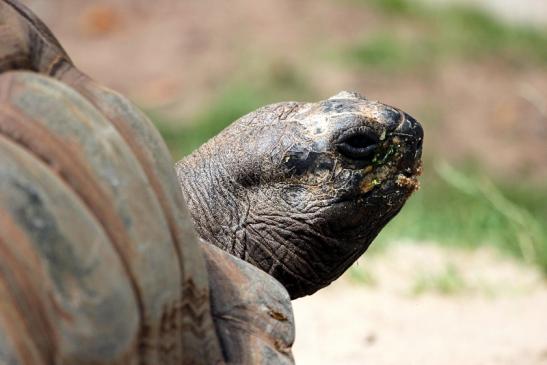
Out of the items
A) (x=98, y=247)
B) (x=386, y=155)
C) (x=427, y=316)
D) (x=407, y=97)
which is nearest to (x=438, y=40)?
(x=407, y=97)

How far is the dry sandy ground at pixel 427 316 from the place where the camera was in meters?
3.66

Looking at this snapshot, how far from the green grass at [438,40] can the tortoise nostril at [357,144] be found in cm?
625

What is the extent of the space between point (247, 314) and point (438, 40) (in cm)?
739

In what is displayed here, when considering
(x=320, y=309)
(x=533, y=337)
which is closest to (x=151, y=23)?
(x=320, y=309)

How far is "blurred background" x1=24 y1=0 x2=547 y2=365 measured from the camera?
14.0ft

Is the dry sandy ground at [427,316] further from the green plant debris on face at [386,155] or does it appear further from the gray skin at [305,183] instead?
the green plant debris on face at [386,155]

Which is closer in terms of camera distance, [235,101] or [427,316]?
[427,316]

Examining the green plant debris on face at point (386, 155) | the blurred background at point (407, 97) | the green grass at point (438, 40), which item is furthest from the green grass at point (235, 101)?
the green plant debris on face at point (386, 155)

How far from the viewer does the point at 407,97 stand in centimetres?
811

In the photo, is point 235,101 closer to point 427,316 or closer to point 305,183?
point 427,316

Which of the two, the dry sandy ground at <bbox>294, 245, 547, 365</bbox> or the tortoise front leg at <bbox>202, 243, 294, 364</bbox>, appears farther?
the dry sandy ground at <bbox>294, 245, 547, 365</bbox>

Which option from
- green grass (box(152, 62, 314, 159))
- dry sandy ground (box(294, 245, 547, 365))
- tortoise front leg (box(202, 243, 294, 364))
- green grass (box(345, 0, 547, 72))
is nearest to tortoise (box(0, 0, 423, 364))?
tortoise front leg (box(202, 243, 294, 364))

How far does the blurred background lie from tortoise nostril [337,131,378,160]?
1666 millimetres

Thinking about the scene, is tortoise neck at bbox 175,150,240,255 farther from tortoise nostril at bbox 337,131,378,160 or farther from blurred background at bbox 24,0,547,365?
blurred background at bbox 24,0,547,365
